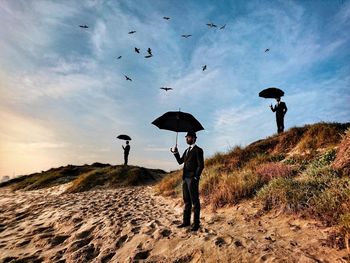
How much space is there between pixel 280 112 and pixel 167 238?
11.5 meters

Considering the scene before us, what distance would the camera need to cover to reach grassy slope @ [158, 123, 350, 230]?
591 cm

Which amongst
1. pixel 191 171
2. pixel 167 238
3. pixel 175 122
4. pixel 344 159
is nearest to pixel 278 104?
pixel 344 159

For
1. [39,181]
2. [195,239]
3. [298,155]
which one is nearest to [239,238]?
[195,239]

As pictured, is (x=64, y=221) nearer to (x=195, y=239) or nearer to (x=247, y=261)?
(x=195, y=239)

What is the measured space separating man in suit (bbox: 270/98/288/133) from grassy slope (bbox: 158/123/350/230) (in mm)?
1062

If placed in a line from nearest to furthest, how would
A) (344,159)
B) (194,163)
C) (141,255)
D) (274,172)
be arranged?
(141,255) < (194,163) < (344,159) < (274,172)

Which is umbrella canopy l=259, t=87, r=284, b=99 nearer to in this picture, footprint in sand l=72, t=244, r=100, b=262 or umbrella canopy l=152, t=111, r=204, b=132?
umbrella canopy l=152, t=111, r=204, b=132

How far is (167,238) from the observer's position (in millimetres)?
6336

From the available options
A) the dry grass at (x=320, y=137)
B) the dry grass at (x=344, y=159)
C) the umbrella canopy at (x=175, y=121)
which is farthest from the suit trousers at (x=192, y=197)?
the dry grass at (x=320, y=137)

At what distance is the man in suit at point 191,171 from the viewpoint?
6.91 m

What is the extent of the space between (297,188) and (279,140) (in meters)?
7.53

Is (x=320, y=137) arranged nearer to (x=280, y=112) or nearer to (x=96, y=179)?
(x=280, y=112)

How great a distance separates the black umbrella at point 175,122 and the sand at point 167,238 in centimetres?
240

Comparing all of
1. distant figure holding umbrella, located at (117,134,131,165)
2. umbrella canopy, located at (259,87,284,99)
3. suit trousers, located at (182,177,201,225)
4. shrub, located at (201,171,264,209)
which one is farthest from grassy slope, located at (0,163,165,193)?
suit trousers, located at (182,177,201,225)
